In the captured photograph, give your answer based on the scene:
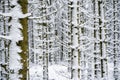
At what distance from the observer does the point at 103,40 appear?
1673 cm

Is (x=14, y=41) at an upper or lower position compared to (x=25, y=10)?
lower

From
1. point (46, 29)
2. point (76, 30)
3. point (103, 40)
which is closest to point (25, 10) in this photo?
point (76, 30)

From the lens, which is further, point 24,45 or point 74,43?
point 74,43

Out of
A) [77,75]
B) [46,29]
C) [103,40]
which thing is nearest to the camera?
[77,75]

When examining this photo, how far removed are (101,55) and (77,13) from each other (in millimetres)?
5890

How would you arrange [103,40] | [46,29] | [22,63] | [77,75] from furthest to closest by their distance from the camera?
[46,29], [103,40], [77,75], [22,63]

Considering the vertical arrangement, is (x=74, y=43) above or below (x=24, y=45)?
below

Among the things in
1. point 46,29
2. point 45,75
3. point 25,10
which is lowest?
point 45,75

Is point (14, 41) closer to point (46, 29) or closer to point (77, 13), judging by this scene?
point (77, 13)

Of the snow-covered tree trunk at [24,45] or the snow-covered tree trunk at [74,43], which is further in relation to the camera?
the snow-covered tree trunk at [74,43]

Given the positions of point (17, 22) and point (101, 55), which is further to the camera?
point (101, 55)

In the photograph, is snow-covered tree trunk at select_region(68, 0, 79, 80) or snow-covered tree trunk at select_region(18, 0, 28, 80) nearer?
snow-covered tree trunk at select_region(18, 0, 28, 80)

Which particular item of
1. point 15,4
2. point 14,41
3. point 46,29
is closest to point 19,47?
point 14,41

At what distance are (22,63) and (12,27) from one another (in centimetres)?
88
